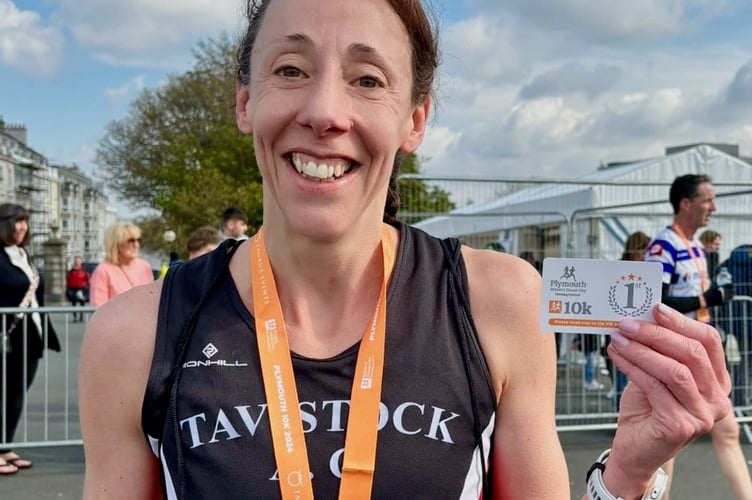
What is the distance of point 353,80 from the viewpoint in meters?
1.51

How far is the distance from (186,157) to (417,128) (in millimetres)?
29990

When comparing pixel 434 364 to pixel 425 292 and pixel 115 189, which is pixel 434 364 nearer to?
pixel 425 292

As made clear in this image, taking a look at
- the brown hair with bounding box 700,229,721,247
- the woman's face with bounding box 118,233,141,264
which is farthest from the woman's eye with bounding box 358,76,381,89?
the brown hair with bounding box 700,229,721,247

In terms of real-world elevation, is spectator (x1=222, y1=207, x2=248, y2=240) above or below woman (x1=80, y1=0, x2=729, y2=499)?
above

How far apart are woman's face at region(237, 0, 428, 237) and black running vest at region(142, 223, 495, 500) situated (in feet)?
0.86

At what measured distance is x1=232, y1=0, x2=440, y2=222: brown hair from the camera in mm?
1586

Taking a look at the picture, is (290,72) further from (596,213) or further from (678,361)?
(596,213)

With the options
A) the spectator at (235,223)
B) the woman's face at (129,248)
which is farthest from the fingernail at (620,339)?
the spectator at (235,223)

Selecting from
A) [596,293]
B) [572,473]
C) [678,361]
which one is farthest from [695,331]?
[572,473]

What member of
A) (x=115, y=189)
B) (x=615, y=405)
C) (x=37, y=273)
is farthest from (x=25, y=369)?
(x=115, y=189)

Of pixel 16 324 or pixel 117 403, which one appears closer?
pixel 117 403

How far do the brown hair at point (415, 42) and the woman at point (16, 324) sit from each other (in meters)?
5.06

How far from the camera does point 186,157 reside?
30.5m

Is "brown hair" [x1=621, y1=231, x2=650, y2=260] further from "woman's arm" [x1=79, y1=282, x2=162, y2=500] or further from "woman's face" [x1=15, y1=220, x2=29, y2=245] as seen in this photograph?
"woman's arm" [x1=79, y1=282, x2=162, y2=500]
